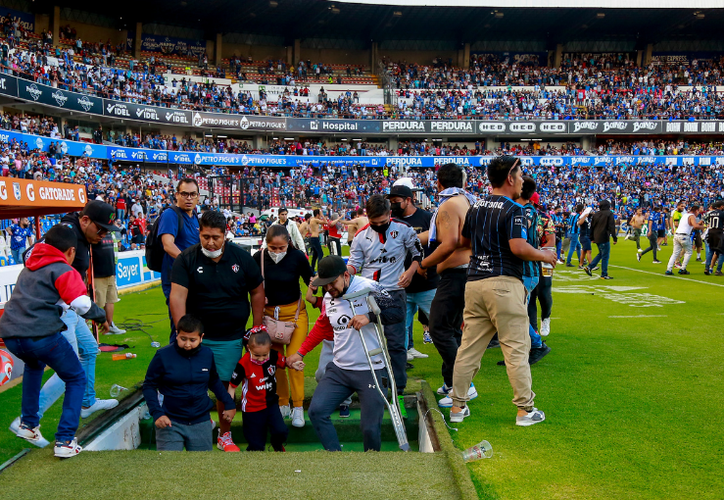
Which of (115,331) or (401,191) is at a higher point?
(401,191)

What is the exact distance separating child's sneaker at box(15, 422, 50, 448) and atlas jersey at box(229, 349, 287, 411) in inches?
55.0

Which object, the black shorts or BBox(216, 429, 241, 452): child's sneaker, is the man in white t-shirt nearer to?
the black shorts

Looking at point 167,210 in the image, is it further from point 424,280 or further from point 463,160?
point 463,160

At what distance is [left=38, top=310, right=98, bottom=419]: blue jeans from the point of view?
4.41m

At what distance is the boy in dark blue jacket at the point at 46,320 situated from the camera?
3.84 metres

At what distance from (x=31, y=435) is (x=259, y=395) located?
163 centimetres

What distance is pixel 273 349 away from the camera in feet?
15.2

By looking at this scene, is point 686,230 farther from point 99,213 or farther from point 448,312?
point 99,213

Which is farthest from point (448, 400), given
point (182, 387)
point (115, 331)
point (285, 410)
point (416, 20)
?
point (416, 20)

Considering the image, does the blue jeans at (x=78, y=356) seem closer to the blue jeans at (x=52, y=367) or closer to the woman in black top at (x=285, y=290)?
the blue jeans at (x=52, y=367)

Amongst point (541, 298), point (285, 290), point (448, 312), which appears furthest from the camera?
point (541, 298)

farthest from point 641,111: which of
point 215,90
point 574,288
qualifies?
point 574,288

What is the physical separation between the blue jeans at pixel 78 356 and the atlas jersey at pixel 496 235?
327 centimetres

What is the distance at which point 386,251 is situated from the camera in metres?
5.12
